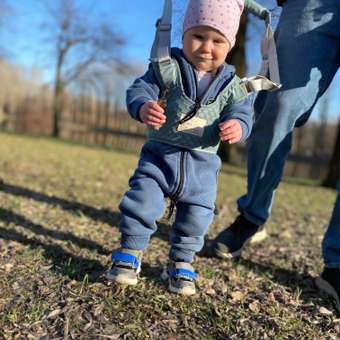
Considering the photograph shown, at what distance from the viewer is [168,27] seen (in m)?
1.99

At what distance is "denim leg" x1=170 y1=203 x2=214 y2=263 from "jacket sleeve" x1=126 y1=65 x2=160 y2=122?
508 millimetres

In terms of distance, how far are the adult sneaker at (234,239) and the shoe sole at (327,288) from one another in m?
0.49

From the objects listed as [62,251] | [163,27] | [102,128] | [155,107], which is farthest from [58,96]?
[155,107]

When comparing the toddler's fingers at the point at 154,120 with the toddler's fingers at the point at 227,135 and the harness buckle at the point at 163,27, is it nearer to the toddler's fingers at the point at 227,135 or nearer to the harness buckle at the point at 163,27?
the toddler's fingers at the point at 227,135

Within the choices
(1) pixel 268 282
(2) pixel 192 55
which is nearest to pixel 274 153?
(1) pixel 268 282

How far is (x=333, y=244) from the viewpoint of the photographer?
2371mm

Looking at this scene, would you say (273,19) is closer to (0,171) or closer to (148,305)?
(148,305)

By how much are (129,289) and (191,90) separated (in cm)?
96

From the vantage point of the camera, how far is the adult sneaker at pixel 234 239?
107 inches

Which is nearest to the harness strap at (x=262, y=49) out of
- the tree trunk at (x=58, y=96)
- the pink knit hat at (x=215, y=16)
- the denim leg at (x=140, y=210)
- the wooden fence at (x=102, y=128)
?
the pink knit hat at (x=215, y=16)

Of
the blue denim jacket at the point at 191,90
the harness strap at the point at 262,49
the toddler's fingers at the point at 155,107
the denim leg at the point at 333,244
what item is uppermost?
the harness strap at the point at 262,49

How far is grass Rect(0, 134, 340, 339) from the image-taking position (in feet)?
5.96

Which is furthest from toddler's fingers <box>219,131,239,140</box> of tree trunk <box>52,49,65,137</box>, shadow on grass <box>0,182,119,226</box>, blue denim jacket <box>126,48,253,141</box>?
tree trunk <box>52,49,65,137</box>

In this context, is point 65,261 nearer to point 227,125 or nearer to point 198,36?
point 227,125
